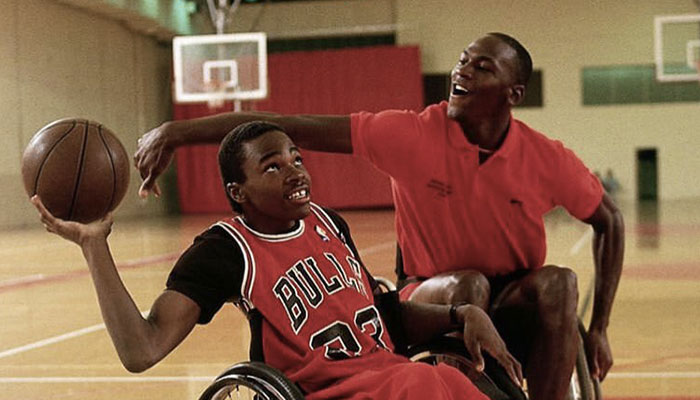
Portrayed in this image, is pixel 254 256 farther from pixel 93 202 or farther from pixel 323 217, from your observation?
pixel 93 202

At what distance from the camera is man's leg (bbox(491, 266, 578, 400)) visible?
252 centimetres

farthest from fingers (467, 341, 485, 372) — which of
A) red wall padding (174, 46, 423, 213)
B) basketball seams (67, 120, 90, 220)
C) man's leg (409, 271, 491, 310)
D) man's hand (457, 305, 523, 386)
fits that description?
red wall padding (174, 46, 423, 213)

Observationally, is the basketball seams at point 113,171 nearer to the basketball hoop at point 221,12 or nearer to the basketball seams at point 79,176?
the basketball seams at point 79,176

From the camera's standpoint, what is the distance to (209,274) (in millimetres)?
2018

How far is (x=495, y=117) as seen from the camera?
9.10 feet

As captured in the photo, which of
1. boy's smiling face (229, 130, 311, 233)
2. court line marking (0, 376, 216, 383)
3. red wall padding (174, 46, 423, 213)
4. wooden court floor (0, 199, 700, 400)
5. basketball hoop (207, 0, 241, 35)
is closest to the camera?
boy's smiling face (229, 130, 311, 233)

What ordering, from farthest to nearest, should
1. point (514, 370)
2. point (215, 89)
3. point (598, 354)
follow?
1. point (215, 89)
2. point (598, 354)
3. point (514, 370)

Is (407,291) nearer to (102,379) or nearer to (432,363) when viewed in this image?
(432,363)

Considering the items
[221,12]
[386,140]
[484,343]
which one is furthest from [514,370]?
[221,12]

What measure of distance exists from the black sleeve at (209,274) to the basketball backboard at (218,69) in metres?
15.3

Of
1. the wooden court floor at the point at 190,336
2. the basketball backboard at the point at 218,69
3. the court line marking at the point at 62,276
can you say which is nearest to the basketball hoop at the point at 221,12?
the basketball backboard at the point at 218,69

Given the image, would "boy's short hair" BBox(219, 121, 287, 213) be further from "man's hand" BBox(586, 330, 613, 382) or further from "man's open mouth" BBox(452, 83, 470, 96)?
"man's hand" BBox(586, 330, 613, 382)

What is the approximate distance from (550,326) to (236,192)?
35.3 inches

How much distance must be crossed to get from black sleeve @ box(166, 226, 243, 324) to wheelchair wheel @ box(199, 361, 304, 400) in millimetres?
136
